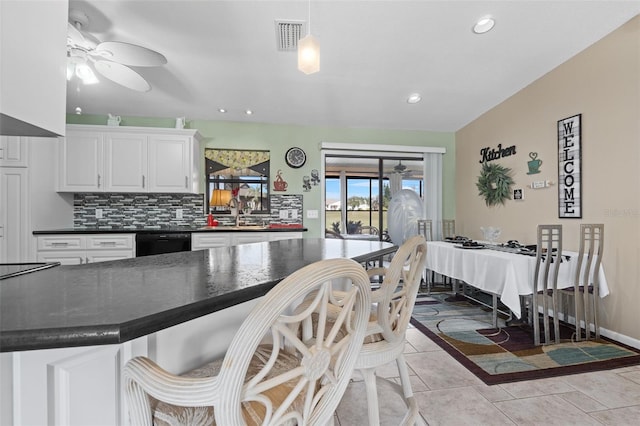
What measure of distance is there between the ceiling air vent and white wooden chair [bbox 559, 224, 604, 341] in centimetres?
294

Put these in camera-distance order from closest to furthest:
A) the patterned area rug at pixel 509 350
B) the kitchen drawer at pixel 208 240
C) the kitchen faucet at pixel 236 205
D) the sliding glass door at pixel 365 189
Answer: the patterned area rug at pixel 509 350 < the kitchen drawer at pixel 208 240 < the kitchen faucet at pixel 236 205 < the sliding glass door at pixel 365 189

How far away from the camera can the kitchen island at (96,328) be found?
21.7 inches

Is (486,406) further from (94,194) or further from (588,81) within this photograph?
(94,194)

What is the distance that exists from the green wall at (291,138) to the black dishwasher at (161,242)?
4.52 ft

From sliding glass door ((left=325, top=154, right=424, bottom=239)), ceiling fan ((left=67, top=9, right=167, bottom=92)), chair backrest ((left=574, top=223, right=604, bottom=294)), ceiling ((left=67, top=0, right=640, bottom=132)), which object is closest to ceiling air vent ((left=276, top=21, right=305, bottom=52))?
ceiling ((left=67, top=0, right=640, bottom=132))

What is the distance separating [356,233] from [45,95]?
4.80 meters

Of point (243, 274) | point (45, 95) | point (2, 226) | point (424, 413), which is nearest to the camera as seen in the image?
point (45, 95)

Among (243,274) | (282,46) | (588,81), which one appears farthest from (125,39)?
(588,81)

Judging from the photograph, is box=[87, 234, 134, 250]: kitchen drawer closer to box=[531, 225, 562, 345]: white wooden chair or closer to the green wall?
the green wall

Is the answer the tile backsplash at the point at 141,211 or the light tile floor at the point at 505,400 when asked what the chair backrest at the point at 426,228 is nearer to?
the tile backsplash at the point at 141,211

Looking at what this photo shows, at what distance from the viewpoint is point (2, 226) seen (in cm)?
341

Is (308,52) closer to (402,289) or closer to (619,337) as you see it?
(402,289)

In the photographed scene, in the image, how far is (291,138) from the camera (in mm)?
4684

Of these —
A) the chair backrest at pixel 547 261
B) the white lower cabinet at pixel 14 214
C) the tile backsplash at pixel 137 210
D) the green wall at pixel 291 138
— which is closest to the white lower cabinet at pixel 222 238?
the tile backsplash at pixel 137 210
